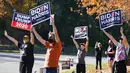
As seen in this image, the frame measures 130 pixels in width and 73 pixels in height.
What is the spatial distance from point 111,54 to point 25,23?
3.61 metres

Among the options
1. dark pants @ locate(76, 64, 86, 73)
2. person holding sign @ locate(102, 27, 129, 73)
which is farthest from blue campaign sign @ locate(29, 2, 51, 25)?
dark pants @ locate(76, 64, 86, 73)

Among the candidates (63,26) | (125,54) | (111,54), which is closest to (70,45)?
(63,26)

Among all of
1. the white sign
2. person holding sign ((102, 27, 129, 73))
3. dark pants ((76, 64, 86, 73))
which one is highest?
the white sign

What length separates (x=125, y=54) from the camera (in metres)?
10.4

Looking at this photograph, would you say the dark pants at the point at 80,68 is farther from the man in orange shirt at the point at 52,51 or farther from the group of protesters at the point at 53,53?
the man in orange shirt at the point at 52,51

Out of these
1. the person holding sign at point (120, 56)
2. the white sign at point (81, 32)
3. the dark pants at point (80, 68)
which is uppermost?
the white sign at point (81, 32)

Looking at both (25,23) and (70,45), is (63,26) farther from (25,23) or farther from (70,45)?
(25,23)

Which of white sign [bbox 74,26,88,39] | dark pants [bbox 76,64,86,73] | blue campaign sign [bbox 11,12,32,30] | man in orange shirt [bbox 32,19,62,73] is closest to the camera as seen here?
man in orange shirt [bbox 32,19,62,73]

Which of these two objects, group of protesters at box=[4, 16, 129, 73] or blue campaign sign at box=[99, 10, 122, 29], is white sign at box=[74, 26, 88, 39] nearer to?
group of protesters at box=[4, 16, 129, 73]

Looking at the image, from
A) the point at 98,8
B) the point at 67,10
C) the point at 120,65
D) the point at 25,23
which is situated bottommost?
the point at 120,65

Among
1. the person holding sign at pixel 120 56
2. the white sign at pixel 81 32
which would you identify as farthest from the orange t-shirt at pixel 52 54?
the white sign at pixel 81 32

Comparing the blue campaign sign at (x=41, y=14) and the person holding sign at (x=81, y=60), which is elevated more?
the blue campaign sign at (x=41, y=14)

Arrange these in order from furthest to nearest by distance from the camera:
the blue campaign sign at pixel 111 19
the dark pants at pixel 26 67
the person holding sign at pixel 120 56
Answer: the blue campaign sign at pixel 111 19
the dark pants at pixel 26 67
the person holding sign at pixel 120 56

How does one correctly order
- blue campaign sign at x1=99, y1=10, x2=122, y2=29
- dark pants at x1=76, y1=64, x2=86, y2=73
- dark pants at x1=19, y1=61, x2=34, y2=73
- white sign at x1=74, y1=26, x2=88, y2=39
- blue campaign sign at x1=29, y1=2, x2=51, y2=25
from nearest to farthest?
blue campaign sign at x1=29, y1=2, x2=51, y2=25
dark pants at x1=19, y1=61, x2=34, y2=73
blue campaign sign at x1=99, y1=10, x2=122, y2=29
dark pants at x1=76, y1=64, x2=86, y2=73
white sign at x1=74, y1=26, x2=88, y2=39
